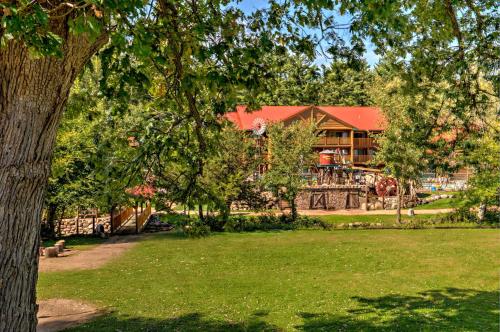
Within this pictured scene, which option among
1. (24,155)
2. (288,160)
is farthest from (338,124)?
(24,155)

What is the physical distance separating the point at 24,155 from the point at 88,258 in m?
18.1

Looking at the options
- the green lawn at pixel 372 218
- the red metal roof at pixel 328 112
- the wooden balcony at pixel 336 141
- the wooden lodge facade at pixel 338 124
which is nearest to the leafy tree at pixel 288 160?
the green lawn at pixel 372 218

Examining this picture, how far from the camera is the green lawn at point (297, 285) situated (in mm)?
11219

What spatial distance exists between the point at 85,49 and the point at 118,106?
136 inches

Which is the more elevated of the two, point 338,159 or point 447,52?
point 338,159

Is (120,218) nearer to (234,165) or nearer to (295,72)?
(234,165)

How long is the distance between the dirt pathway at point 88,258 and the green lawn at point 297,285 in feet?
2.62

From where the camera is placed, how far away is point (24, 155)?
4.16m

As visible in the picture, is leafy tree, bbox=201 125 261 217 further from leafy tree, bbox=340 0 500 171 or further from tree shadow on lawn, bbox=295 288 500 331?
leafy tree, bbox=340 0 500 171

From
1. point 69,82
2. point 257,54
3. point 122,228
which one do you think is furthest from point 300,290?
point 122,228

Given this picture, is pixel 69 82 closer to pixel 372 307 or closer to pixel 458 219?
pixel 372 307

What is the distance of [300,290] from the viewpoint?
14586 millimetres

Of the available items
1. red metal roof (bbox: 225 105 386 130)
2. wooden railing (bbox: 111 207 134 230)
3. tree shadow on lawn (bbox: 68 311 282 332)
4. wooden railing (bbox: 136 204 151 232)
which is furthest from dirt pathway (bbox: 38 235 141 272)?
red metal roof (bbox: 225 105 386 130)

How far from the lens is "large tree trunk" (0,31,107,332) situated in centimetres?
410
